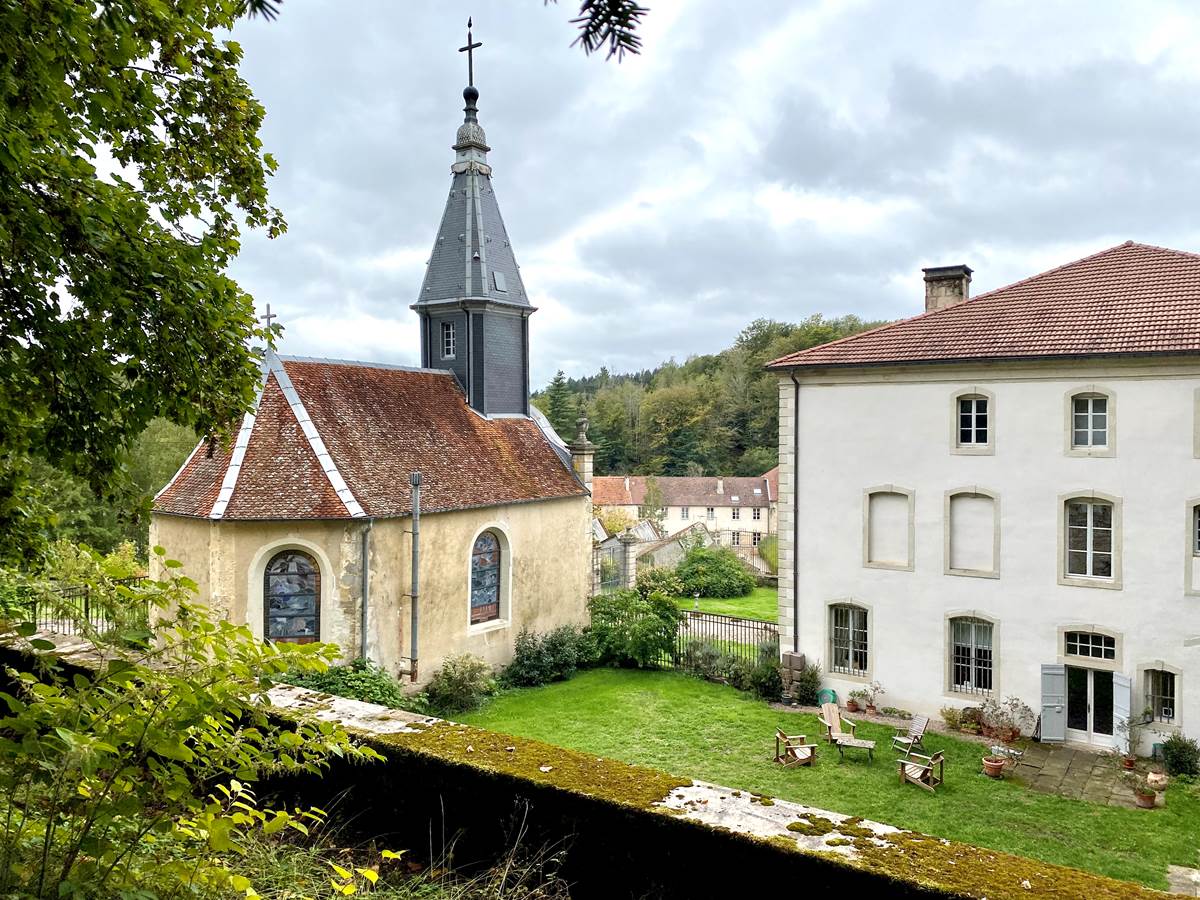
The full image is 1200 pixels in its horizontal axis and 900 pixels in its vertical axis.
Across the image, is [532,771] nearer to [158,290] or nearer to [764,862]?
[764,862]

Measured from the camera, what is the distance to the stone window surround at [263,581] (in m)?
15.8

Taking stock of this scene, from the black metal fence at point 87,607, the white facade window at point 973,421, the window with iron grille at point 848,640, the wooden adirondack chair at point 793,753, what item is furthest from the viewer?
the window with iron grille at point 848,640

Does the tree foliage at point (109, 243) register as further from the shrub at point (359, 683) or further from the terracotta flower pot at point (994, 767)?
the terracotta flower pot at point (994, 767)

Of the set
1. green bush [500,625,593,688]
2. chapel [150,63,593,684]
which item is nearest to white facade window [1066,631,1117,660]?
green bush [500,625,593,688]

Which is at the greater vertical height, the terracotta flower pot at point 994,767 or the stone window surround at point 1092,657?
the stone window surround at point 1092,657

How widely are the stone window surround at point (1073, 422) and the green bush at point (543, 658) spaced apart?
12.2 metres

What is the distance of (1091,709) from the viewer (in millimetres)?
15500

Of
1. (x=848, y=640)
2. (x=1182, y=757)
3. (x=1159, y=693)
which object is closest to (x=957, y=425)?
(x=848, y=640)

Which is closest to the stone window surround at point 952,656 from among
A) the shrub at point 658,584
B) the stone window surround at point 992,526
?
the stone window surround at point 992,526

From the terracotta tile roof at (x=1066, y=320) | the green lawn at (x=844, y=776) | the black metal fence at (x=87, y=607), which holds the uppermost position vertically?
the terracotta tile roof at (x=1066, y=320)

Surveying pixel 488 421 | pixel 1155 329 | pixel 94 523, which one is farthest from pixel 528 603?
pixel 94 523

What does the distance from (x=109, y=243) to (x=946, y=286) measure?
62.4 feet

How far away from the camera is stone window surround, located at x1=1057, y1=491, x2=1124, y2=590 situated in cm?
1526

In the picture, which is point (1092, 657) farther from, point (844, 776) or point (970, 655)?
point (844, 776)
